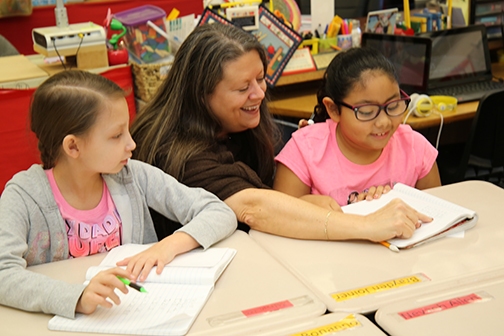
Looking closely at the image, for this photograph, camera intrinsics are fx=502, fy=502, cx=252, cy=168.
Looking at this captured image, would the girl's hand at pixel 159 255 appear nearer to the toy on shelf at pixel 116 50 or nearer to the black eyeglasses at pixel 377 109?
the black eyeglasses at pixel 377 109

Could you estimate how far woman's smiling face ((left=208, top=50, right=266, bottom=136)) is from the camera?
1578 millimetres

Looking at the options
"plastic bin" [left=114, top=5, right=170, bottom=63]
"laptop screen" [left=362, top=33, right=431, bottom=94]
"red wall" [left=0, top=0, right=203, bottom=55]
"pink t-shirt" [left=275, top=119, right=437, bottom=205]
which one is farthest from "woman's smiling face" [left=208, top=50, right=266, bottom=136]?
"red wall" [left=0, top=0, right=203, bottom=55]

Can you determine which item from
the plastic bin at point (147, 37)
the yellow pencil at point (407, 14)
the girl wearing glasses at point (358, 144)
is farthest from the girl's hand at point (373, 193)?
the yellow pencil at point (407, 14)

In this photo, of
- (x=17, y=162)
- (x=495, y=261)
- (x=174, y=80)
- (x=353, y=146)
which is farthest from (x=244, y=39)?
(x=17, y=162)

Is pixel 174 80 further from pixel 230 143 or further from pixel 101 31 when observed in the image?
pixel 101 31

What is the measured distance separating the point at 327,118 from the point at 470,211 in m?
0.70

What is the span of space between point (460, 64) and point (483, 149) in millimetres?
619

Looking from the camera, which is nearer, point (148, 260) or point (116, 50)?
point (148, 260)

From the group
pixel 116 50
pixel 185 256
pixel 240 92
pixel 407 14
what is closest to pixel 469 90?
pixel 407 14

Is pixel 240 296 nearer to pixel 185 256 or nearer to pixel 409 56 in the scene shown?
pixel 185 256

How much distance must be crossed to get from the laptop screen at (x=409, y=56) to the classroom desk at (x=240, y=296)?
1.60 metres

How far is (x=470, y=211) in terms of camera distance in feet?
4.31

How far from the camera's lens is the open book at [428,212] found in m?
→ 1.26

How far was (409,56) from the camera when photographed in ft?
8.29
